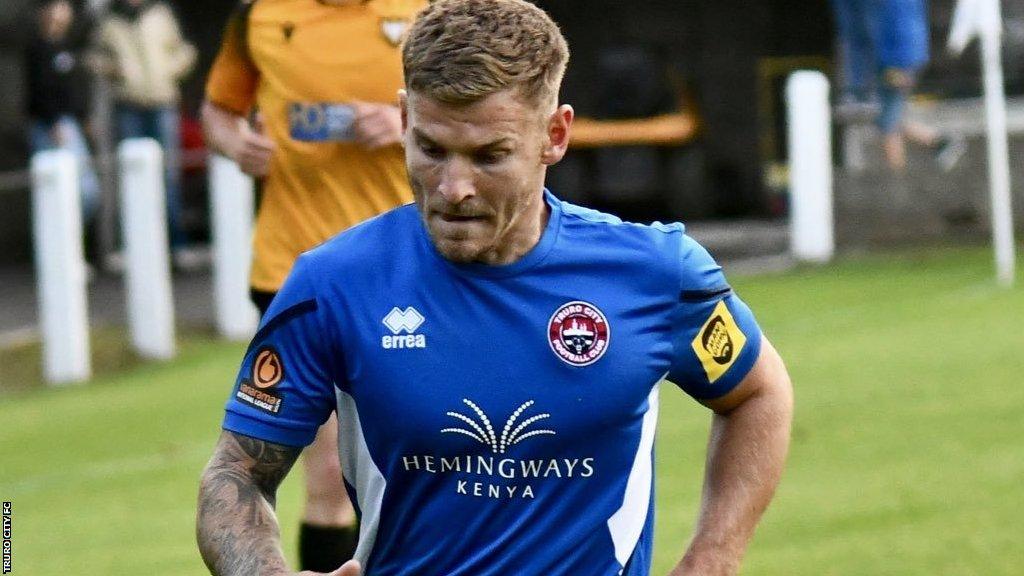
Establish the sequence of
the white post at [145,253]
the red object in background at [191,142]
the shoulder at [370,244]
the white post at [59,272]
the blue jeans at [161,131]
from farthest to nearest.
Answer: the red object in background at [191,142], the blue jeans at [161,131], the white post at [145,253], the white post at [59,272], the shoulder at [370,244]

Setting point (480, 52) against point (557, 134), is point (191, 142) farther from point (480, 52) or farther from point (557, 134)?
point (480, 52)

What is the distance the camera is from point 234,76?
24.1 feet

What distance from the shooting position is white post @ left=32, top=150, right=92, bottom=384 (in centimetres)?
1472

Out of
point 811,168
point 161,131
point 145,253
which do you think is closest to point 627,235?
point 145,253

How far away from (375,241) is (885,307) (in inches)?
419

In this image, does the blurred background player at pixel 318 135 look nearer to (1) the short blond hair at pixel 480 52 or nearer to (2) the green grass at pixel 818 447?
(2) the green grass at pixel 818 447

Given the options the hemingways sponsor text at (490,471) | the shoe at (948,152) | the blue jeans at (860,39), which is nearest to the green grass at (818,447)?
the shoe at (948,152)

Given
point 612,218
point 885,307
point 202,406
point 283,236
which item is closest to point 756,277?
point 885,307

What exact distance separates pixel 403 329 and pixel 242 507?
430 millimetres

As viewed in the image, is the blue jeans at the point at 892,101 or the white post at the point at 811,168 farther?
the white post at the point at 811,168

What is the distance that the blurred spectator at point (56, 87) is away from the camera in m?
18.6

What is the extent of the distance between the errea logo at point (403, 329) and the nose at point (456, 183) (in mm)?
262

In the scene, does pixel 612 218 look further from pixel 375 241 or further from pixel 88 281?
A: pixel 88 281

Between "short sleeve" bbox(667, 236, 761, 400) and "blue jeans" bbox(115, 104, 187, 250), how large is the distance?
1490cm
